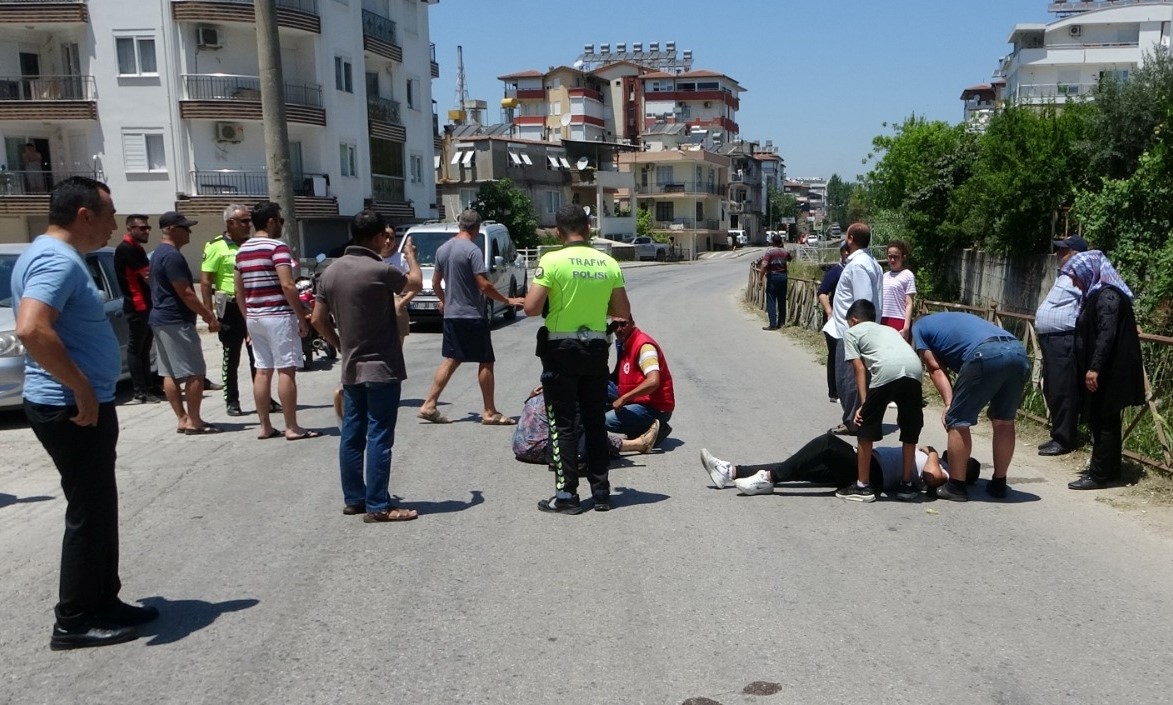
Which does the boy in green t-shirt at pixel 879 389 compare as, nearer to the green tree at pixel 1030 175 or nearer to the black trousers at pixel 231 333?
the black trousers at pixel 231 333

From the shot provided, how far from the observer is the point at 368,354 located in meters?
5.79

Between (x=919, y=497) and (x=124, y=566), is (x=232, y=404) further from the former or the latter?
(x=919, y=497)

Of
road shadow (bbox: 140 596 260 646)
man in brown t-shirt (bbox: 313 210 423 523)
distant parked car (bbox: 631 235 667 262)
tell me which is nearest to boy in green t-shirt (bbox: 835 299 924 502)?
man in brown t-shirt (bbox: 313 210 423 523)

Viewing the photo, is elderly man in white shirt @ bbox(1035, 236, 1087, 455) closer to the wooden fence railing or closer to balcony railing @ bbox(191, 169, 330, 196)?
the wooden fence railing

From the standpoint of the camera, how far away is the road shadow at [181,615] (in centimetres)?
434

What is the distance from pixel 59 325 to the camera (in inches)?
159

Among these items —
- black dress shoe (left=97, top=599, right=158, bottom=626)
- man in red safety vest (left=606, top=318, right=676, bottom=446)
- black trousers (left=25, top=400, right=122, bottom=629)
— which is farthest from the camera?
man in red safety vest (left=606, top=318, right=676, bottom=446)

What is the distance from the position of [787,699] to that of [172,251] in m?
6.91

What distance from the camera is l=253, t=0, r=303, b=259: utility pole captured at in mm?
15055

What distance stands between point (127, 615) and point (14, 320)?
12.9 feet

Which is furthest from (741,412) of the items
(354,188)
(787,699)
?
(354,188)

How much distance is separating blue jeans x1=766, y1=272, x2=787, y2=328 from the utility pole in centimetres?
925

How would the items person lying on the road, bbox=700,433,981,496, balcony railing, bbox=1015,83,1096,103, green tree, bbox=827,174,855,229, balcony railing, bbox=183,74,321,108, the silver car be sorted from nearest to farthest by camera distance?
person lying on the road, bbox=700,433,981,496 → the silver car → balcony railing, bbox=1015,83,1096,103 → balcony railing, bbox=183,74,321,108 → green tree, bbox=827,174,855,229

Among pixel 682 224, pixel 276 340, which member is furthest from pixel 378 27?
pixel 682 224
